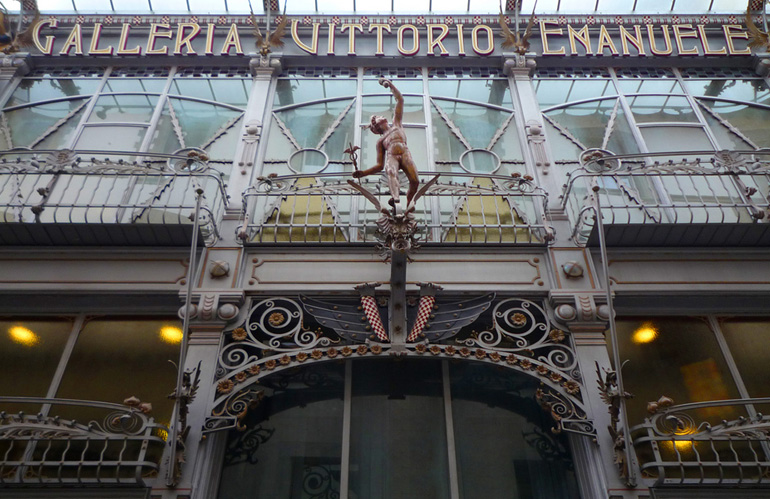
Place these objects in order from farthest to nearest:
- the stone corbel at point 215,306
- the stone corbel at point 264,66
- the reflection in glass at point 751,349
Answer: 1. the stone corbel at point 264,66
2. the reflection in glass at point 751,349
3. the stone corbel at point 215,306

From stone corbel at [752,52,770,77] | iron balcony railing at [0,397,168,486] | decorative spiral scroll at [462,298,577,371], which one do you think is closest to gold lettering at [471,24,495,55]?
stone corbel at [752,52,770,77]

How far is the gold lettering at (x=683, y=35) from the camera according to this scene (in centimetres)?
1243

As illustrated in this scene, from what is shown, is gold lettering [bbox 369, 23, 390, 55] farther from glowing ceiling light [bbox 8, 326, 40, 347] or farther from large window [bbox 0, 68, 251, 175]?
glowing ceiling light [bbox 8, 326, 40, 347]

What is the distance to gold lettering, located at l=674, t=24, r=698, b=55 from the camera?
40.8 ft

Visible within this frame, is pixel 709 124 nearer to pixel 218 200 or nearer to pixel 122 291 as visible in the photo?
pixel 218 200

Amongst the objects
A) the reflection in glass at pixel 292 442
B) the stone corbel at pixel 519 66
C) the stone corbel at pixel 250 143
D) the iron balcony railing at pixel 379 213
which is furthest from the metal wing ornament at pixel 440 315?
the stone corbel at pixel 519 66

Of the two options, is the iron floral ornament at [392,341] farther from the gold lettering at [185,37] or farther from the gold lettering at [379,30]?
the gold lettering at [185,37]

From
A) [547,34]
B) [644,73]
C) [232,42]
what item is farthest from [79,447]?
[644,73]

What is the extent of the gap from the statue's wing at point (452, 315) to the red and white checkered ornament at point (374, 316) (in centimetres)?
42

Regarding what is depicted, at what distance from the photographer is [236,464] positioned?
24.2ft

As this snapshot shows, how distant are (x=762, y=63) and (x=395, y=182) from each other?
349 inches

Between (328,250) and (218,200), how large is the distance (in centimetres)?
208

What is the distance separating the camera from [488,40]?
499 inches

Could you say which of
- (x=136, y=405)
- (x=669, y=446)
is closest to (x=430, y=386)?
(x=669, y=446)
